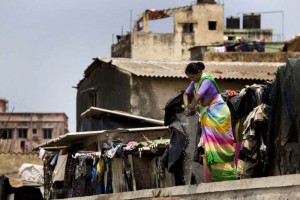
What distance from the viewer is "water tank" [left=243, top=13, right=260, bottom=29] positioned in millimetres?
56319

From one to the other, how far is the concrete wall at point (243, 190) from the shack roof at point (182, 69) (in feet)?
46.0

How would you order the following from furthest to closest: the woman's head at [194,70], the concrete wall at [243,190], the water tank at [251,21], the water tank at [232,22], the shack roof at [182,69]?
1. the water tank at [232,22]
2. the water tank at [251,21]
3. the shack roof at [182,69]
4. the woman's head at [194,70]
5. the concrete wall at [243,190]

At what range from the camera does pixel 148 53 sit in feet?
152

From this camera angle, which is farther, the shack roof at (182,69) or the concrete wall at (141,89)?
the concrete wall at (141,89)

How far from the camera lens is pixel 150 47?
46.6 metres

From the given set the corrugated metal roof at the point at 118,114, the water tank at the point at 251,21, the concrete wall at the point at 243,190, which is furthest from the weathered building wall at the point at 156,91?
the water tank at the point at 251,21

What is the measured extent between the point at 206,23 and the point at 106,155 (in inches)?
1276

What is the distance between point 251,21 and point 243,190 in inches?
Result: 1811

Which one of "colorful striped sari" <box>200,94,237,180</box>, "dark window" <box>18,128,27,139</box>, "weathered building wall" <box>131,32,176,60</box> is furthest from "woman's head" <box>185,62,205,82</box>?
"dark window" <box>18,128,27,139</box>

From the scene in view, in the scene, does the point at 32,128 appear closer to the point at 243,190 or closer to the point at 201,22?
the point at 201,22

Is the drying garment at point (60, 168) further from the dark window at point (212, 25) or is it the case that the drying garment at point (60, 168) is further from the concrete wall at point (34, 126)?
the concrete wall at point (34, 126)

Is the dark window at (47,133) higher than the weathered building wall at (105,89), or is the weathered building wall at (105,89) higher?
the weathered building wall at (105,89)

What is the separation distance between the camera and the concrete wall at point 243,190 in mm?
10320

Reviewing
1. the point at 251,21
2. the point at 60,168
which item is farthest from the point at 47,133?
the point at 60,168
